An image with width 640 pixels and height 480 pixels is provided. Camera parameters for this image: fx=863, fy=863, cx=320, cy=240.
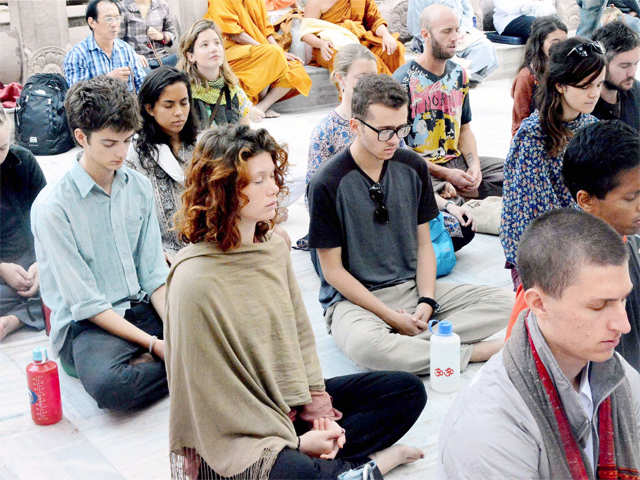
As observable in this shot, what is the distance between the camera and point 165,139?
3629 mm

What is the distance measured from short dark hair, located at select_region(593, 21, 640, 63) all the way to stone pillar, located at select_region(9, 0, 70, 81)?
4331 millimetres

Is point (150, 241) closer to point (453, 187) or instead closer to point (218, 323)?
point (218, 323)

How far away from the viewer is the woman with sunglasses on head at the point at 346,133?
12.9 feet

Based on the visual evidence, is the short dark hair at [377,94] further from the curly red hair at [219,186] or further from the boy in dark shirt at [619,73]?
the boy in dark shirt at [619,73]

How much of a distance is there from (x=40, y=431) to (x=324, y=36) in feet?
17.5

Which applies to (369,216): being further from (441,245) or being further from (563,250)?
(563,250)

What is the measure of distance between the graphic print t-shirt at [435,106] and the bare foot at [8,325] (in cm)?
218

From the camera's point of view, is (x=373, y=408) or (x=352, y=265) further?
(x=352, y=265)

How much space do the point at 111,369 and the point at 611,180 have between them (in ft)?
5.50

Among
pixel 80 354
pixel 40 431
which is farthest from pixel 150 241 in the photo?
pixel 40 431

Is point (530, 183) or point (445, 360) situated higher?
point (530, 183)

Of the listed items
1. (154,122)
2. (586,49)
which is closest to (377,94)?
(586,49)

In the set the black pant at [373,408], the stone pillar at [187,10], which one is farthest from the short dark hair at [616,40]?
the stone pillar at [187,10]

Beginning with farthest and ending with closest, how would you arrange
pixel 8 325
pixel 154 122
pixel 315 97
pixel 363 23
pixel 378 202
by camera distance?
pixel 363 23 < pixel 315 97 < pixel 154 122 < pixel 8 325 < pixel 378 202
